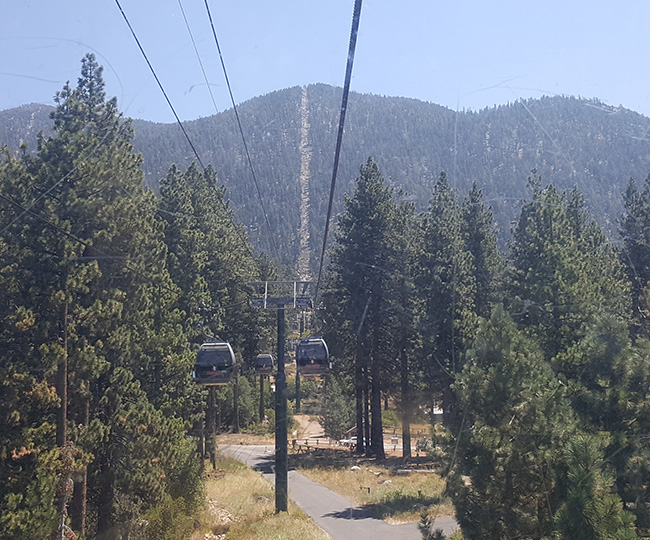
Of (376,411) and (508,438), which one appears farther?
(376,411)

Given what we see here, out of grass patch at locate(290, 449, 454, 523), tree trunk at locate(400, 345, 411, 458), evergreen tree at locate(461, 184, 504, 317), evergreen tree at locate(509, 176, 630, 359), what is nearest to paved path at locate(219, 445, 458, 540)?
grass patch at locate(290, 449, 454, 523)

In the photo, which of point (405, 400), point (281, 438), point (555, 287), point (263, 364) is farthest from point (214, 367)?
point (405, 400)

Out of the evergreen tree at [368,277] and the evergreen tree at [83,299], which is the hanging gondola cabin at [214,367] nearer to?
the evergreen tree at [83,299]

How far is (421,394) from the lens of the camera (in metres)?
45.8

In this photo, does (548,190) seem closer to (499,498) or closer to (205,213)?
(205,213)

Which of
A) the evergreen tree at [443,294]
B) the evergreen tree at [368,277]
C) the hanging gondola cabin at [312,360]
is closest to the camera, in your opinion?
the hanging gondola cabin at [312,360]

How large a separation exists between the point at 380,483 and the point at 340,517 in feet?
28.4

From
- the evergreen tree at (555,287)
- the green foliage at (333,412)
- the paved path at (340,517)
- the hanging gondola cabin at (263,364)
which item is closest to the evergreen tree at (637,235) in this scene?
the evergreen tree at (555,287)

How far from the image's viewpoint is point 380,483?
37.2 metres

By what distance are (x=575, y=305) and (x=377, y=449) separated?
23843 mm

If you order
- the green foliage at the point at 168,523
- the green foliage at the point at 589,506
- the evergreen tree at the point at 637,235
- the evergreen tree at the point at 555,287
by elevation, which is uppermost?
the evergreen tree at the point at 637,235

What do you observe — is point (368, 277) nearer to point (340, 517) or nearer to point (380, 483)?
point (380, 483)

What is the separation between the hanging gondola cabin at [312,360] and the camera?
2244 cm

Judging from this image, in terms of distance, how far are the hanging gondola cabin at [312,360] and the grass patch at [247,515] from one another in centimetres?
503
